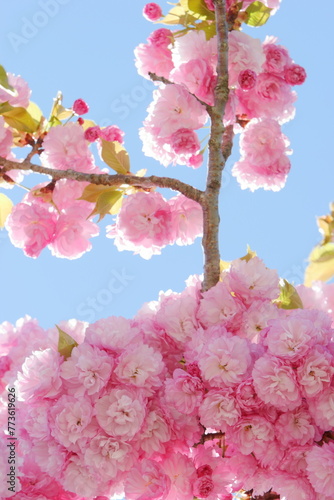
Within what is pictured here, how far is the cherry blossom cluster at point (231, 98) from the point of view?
1759 millimetres

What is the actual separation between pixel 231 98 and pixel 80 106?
1.71 ft

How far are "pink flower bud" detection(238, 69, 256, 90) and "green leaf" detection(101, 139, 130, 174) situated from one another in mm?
367

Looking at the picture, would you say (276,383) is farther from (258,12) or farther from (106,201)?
(258,12)

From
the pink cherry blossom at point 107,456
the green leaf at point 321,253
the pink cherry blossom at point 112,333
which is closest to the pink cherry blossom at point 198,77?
the pink cherry blossom at point 112,333

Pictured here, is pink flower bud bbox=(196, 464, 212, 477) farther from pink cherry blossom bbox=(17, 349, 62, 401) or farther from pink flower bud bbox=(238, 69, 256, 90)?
pink flower bud bbox=(238, 69, 256, 90)

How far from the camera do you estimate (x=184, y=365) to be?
1.33m

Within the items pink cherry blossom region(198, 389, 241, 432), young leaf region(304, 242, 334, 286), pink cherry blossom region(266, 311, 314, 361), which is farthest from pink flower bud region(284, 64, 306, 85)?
pink cherry blossom region(198, 389, 241, 432)

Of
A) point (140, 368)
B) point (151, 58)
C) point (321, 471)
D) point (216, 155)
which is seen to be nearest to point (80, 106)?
point (151, 58)

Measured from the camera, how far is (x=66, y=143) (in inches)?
76.9

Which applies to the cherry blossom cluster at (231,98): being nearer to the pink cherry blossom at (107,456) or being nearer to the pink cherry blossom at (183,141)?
the pink cherry blossom at (183,141)

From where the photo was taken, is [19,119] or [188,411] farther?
[19,119]

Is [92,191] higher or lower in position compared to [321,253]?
lower

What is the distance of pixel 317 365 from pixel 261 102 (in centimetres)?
98

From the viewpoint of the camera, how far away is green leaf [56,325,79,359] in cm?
130
